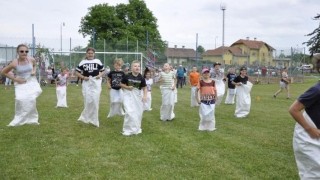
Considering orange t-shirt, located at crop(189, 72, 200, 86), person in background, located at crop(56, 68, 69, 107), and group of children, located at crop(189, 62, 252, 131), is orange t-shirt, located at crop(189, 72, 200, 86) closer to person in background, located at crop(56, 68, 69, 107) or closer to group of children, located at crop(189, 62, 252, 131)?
group of children, located at crop(189, 62, 252, 131)

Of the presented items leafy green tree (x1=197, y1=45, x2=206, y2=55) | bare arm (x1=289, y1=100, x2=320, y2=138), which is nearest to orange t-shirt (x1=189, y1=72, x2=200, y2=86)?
bare arm (x1=289, y1=100, x2=320, y2=138)

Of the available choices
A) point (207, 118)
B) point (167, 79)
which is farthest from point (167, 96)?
point (207, 118)

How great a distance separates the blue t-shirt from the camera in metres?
3.70

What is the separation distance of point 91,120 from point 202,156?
4.18 m

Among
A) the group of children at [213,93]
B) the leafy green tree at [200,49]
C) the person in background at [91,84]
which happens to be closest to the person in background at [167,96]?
the group of children at [213,93]

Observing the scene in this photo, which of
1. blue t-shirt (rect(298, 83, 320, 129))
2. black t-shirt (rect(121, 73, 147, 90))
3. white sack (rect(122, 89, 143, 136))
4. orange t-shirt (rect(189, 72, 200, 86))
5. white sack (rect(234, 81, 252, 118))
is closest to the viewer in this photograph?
blue t-shirt (rect(298, 83, 320, 129))

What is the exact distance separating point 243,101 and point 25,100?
720 centimetres

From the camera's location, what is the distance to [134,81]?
980 cm

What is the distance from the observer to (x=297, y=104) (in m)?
3.79

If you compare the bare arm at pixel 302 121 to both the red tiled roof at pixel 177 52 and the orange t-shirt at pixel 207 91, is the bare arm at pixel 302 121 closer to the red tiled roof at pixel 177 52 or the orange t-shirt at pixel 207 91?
the orange t-shirt at pixel 207 91

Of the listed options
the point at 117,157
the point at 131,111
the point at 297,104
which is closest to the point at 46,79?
the point at 131,111

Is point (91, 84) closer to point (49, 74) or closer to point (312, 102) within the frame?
A: point (312, 102)

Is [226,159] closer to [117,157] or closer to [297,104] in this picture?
[117,157]

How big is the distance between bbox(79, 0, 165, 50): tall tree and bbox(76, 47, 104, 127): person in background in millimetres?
50208
